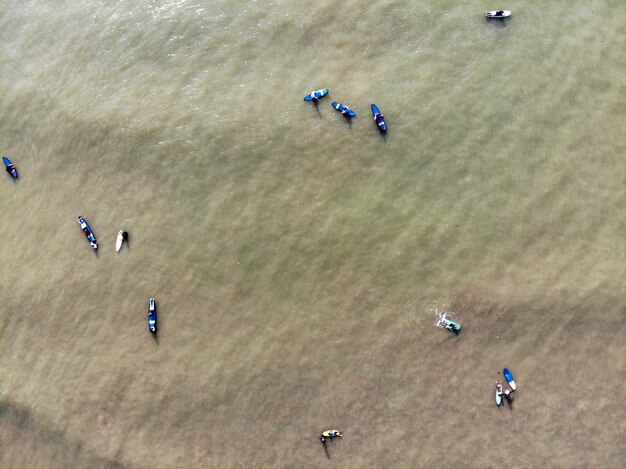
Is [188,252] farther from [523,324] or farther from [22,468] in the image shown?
[523,324]

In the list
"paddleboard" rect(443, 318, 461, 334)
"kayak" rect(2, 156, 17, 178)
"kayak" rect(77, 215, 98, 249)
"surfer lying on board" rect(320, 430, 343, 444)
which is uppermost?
"kayak" rect(2, 156, 17, 178)

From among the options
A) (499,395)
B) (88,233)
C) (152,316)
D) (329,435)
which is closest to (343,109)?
(152,316)

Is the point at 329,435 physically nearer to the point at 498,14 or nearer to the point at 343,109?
the point at 343,109

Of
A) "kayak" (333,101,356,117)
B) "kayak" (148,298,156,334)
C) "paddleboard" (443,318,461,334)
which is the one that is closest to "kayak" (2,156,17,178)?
"kayak" (148,298,156,334)

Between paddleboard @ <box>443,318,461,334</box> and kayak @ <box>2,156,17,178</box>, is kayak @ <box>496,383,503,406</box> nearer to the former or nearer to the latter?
paddleboard @ <box>443,318,461,334</box>

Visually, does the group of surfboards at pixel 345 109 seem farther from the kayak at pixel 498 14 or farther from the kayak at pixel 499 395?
the kayak at pixel 499 395

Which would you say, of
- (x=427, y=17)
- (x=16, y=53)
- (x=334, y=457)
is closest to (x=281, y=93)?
(x=427, y=17)

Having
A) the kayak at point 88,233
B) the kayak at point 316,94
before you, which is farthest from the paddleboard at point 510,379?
the kayak at point 88,233
